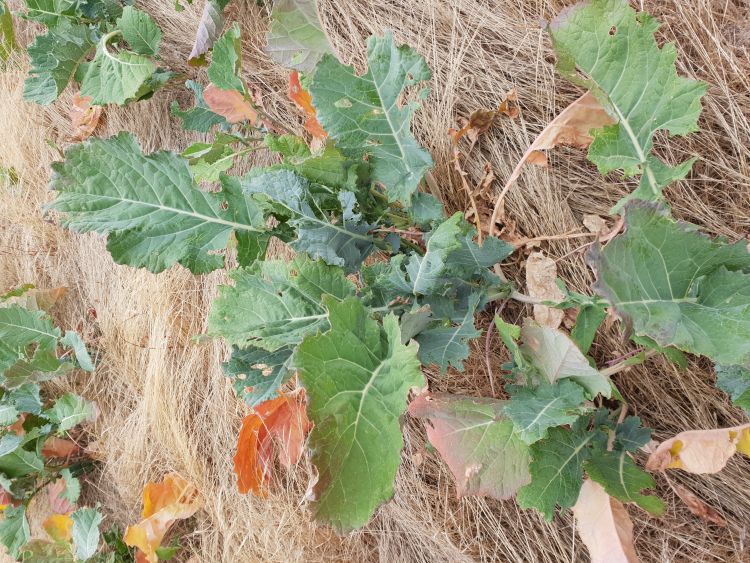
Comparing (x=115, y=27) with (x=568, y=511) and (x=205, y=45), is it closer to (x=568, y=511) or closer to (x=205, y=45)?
(x=205, y=45)

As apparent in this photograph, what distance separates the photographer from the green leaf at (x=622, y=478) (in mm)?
581

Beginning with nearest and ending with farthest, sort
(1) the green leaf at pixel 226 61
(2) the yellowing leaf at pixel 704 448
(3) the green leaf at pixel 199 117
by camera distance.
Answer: (2) the yellowing leaf at pixel 704 448, (1) the green leaf at pixel 226 61, (3) the green leaf at pixel 199 117

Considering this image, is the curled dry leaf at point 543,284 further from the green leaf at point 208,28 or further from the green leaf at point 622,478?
the green leaf at point 208,28

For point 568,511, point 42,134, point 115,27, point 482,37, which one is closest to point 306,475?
point 568,511

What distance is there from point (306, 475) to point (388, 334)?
20.4 inches

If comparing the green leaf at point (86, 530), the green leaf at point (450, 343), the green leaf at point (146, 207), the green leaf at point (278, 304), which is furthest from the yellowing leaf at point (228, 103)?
the green leaf at point (86, 530)

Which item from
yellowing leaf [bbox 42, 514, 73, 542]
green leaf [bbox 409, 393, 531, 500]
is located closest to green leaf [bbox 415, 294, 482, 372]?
green leaf [bbox 409, 393, 531, 500]

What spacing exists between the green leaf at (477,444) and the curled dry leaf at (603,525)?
4.5 inches

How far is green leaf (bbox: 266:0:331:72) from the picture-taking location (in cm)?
73

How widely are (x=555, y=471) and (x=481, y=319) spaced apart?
204mm

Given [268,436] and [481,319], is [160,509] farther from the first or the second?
[481,319]

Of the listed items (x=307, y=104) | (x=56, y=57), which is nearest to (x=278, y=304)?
(x=307, y=104)

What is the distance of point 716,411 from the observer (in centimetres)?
63

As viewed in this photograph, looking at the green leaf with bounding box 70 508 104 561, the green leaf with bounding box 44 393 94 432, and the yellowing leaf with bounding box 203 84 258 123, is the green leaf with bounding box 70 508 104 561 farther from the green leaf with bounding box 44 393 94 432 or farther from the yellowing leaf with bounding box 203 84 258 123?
the yellowing leaf with bounding box 203 84 258 123
